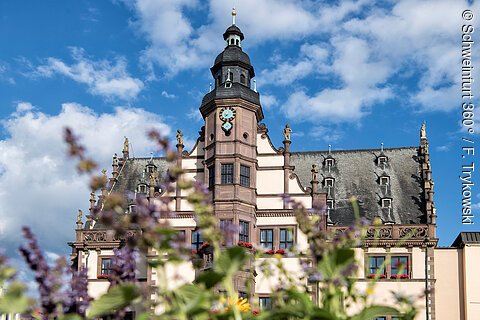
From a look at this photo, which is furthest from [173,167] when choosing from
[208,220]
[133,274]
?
[133,274]

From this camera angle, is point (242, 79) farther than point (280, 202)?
Yes

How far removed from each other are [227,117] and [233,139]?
1.24 m

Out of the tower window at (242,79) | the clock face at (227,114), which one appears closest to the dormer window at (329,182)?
the clock face at (227,114)

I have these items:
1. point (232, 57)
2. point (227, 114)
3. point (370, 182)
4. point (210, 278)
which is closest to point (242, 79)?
point (232, 57)

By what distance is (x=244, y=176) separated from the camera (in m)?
33.7

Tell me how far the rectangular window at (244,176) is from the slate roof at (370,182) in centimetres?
519

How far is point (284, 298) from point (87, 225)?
118 ft

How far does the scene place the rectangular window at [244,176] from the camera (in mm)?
33594

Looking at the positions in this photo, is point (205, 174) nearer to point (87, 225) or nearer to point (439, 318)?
point (87, 225)

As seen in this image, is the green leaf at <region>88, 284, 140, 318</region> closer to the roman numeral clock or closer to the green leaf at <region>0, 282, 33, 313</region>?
the green leaf at <region>0, 282, 33, 313</region>

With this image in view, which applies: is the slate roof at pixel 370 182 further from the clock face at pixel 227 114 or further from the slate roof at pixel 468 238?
the clock face at pixel 227 114

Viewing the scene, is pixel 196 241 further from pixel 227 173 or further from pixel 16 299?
pixel 16 299

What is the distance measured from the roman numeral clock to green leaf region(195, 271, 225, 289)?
3098cm

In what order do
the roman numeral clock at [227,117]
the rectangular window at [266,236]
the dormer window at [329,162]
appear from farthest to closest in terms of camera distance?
the dormer window at [329,162] → the roman numeral clock at [227,117] → the rectangular window at [266,236]
